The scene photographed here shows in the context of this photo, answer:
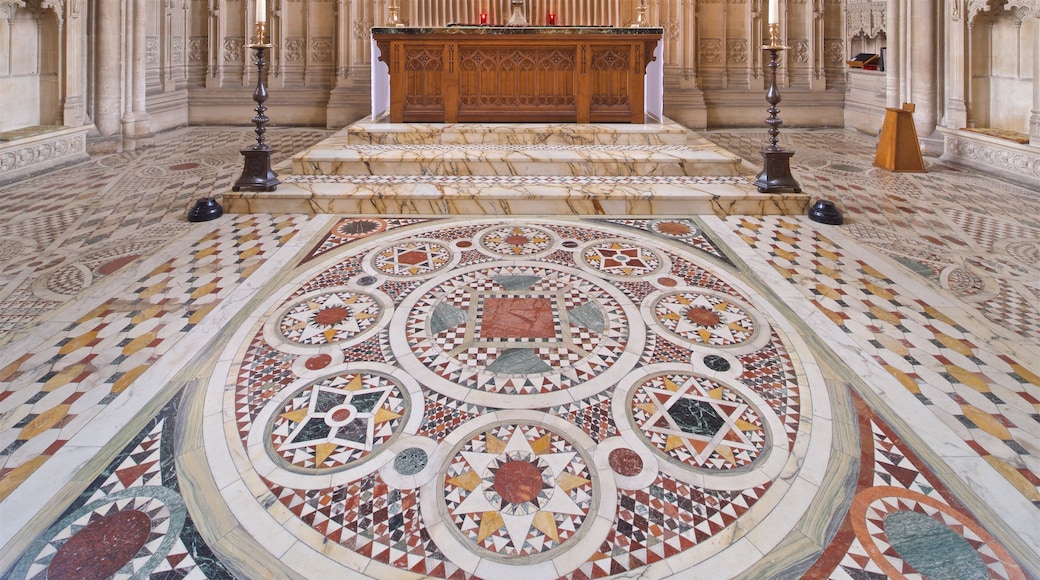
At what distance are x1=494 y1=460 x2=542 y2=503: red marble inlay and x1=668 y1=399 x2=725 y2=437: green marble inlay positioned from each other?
519 millimetres

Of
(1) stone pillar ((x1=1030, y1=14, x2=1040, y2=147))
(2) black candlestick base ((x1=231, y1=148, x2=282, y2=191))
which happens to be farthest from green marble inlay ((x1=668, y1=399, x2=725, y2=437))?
(1) stone pillar ((x1=1030, y1=14, x2=1040, y2=147))

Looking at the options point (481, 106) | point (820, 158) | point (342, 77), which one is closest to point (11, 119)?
point (342, 77)

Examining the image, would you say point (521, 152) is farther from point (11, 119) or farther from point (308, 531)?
point (11, 119)

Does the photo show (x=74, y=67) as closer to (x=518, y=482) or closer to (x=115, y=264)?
(x=115, y=264)

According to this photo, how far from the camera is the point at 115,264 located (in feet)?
10.3

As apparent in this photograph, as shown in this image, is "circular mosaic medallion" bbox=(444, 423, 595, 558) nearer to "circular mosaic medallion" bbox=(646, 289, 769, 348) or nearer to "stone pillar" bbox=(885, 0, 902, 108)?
"circular mosaic medallion" bbox=(646, 289, 769, 348)

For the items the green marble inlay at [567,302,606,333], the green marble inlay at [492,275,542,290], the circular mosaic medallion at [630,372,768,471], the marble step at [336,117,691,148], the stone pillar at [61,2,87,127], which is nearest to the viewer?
the circular mosaic medallion at [630,372,768,471]

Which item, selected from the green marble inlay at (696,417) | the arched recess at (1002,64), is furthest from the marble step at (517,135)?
the green marble inlay at (696,417)

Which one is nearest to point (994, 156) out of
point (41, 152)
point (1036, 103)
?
point (1036, 103)

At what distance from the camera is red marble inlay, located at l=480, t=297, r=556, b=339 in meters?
2.38

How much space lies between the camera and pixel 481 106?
19.9 ft

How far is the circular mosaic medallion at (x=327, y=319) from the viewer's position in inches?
91.6

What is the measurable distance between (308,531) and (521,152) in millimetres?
4233

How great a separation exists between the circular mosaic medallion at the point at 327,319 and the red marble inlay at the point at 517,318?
0.48 m
